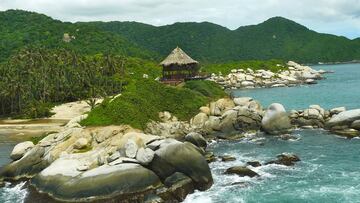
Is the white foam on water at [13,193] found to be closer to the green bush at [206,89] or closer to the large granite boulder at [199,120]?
the large granite boulder at [199,120]

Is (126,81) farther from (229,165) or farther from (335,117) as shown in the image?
(229,165)

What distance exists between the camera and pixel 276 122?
1903 inches

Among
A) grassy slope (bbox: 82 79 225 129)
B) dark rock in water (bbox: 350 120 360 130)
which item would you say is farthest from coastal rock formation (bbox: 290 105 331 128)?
grassy slope (bbox: 82 79 225 129)

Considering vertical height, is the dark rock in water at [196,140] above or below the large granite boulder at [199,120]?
below

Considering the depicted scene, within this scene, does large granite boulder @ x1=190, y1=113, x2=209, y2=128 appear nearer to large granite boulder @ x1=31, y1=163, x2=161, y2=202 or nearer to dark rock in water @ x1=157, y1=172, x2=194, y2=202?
dark rock in water @ x1=157, y1=172, x2=194, y2=202

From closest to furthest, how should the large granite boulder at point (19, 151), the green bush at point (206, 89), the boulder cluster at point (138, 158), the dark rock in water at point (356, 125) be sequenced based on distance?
the boulder cluster at point (138, 158)
the large granite boulder at point (19, 151)
the dark rock in water at point (356, 125)
the green bush at point (206, 89)

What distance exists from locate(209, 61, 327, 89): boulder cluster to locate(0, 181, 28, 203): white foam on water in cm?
8558

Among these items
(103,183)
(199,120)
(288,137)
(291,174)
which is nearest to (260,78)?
(199,120)

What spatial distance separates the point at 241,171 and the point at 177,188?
6476 mm

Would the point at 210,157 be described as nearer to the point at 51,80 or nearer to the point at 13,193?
the point at 13,193

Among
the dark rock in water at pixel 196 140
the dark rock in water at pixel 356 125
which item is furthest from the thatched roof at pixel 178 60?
the dark rock in water at pixel 356 125

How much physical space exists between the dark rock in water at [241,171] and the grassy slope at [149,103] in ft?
44.1

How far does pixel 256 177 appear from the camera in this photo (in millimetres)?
32844

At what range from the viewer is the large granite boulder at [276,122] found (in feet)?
157
